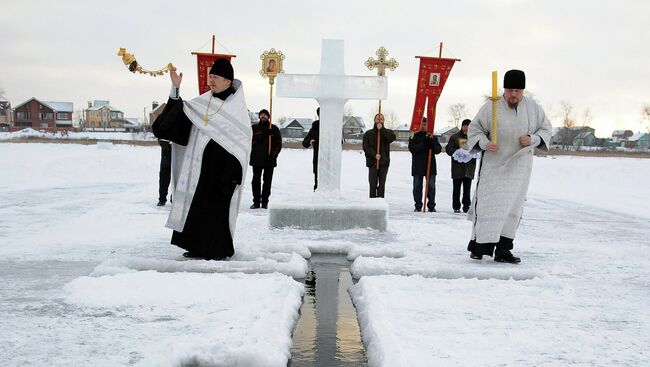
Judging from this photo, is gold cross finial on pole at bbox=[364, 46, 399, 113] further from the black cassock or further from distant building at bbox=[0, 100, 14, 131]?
distant building at bbox=[0, 100, 14, 131]

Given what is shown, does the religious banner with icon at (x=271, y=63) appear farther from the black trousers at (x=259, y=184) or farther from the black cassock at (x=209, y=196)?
the black cassock at (x=209, y=196)

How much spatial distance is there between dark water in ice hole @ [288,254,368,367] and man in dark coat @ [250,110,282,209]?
16.6ft

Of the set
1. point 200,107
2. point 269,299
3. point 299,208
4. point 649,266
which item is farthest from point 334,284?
point 649,266

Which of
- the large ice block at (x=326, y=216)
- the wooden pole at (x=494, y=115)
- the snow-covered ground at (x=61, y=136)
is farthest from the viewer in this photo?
the snow-covered ground at (x=61, y=136)

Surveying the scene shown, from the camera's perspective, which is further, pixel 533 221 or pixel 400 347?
pixel 533 221

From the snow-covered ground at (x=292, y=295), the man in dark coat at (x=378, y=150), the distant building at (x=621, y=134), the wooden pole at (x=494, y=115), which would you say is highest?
the distant building at (x=621, y=134)

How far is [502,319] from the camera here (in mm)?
4281

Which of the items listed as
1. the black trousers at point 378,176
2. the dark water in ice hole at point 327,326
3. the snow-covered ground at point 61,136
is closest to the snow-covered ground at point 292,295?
the dark water in ice hole at point 327,326

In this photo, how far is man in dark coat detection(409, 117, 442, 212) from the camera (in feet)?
36.1

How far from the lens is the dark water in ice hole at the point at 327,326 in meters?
3.62

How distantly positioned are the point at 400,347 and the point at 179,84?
3.46 meters

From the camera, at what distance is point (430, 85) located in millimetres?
10602

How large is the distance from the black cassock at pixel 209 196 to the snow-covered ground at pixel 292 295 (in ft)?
0.77

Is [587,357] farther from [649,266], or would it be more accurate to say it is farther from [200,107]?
[200,107]
